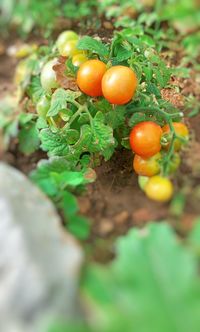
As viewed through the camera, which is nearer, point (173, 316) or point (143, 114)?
point (173, 316)

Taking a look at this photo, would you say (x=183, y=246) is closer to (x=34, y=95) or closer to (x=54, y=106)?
(x=54, y=106)

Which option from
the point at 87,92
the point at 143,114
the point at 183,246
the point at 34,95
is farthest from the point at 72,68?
the point at 183,246

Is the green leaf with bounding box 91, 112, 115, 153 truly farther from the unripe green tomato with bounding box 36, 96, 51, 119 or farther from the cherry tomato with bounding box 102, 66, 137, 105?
the unripe green tomato with bounding box 36, 96, 51, 119

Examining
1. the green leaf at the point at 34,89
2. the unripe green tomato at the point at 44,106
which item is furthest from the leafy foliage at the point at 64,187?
the green leaf at the point at 34,89

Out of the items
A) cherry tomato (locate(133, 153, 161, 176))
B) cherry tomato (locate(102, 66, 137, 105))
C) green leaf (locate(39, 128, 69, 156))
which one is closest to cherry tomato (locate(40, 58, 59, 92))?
green leaf (locate(39, 128, 69, 156))

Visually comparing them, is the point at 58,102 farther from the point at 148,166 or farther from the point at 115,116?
the point at 148,166

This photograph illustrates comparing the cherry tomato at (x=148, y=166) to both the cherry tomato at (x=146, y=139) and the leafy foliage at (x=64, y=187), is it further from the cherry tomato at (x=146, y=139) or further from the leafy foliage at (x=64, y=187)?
the leafy foliage at (x=64, y=187)
